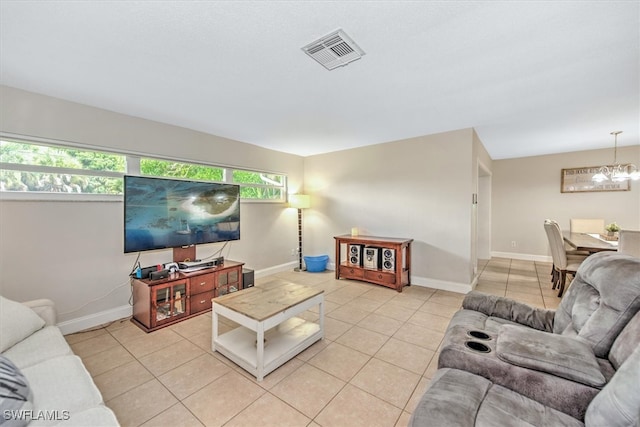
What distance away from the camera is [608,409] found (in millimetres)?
914

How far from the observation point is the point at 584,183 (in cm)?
523

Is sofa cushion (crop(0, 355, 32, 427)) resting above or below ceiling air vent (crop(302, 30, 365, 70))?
below

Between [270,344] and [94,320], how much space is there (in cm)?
207

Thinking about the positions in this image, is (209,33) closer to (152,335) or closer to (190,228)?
(190,228)

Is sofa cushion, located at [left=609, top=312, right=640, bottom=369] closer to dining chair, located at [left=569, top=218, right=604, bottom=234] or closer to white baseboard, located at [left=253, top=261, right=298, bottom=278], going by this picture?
white baseboard, located at [left=253, top=261, right=298, bottom=278]

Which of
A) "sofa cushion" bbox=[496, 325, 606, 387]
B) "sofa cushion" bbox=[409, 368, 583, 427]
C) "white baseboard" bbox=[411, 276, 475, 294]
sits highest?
"sofa cushion" bbox=[496, 325, 606, 387]

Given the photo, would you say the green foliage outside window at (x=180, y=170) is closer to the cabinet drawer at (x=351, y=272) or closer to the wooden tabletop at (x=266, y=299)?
the wooden tabletop at (x=266, y=299)

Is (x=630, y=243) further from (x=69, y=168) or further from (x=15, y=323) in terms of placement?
(x=69, y=168)

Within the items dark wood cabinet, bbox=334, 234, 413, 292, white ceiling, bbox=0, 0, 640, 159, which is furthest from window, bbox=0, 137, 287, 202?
dark wood cabinet, bbox=334, 234, 413, 292

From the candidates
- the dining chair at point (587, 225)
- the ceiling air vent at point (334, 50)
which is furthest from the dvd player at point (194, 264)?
the dining chair at point (587, 225)

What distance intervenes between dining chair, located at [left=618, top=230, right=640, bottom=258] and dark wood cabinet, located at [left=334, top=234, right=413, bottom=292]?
233 cm

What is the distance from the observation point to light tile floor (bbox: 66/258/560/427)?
164 cm

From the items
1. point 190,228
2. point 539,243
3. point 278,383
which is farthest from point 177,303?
point 539,243

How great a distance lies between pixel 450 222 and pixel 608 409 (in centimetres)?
318
